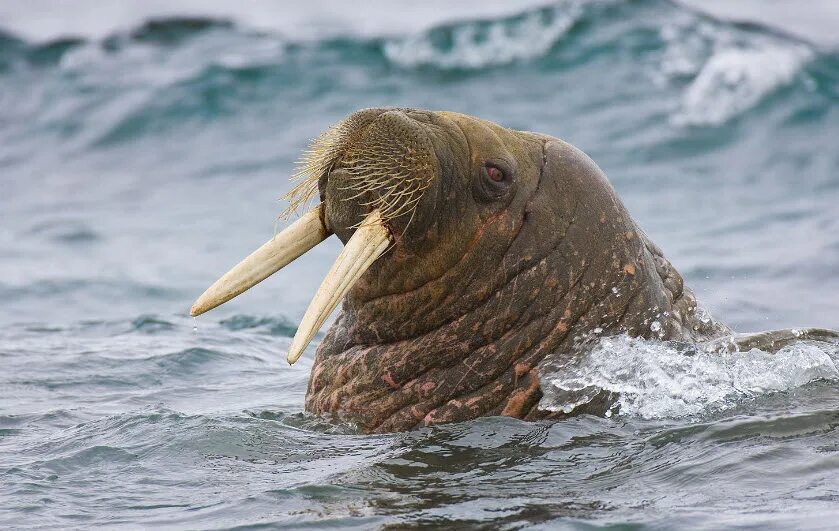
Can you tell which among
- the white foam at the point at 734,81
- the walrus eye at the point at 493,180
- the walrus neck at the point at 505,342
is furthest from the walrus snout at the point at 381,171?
the white foam at the point at 734,81

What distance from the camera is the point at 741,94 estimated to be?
20594 mm

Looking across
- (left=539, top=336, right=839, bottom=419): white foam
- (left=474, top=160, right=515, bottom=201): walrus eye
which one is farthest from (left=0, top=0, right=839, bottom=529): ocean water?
(left=474, top=160, right=515, bottom=201): walrus eye

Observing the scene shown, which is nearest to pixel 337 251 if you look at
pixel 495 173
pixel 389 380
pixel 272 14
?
pixel 389 380

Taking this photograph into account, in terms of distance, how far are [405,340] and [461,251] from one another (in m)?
0.58

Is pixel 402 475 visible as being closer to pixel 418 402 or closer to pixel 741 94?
pixel 418 402

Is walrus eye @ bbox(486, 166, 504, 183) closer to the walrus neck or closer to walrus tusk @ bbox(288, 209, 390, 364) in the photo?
the walrus neck

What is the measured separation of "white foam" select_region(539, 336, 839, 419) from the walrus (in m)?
0.10

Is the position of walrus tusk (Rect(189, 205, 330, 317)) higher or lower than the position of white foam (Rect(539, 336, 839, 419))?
higher

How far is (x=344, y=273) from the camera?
6.28 metres

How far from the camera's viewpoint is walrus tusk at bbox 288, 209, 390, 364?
236 inches

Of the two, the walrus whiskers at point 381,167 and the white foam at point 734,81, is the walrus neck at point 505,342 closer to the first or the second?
the walrus whiskers at point 381,167

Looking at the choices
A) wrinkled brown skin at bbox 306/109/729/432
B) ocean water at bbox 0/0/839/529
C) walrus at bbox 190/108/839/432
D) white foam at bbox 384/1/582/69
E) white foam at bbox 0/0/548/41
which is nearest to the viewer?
ocean water at bbox 0/0/839/529

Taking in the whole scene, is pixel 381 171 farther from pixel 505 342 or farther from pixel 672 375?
pixel 672 375

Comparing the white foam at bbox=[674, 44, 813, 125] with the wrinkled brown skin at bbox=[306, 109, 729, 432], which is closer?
the wrinkled brown skin at bbox=[306, 109, 729, 432]
